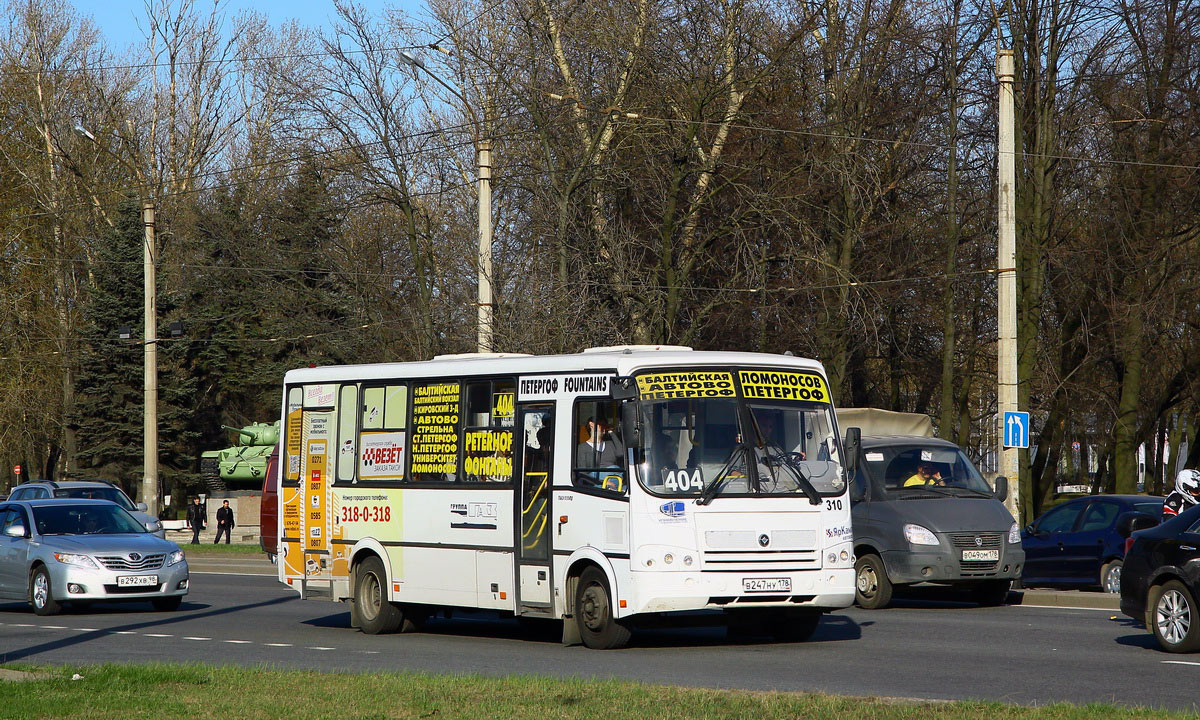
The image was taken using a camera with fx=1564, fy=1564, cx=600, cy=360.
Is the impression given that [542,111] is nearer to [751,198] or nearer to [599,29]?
[599,29]

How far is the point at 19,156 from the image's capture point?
199 ft

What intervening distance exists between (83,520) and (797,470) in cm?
1095

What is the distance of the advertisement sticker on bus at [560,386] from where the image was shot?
14.4 m

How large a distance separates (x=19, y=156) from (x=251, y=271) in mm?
9971

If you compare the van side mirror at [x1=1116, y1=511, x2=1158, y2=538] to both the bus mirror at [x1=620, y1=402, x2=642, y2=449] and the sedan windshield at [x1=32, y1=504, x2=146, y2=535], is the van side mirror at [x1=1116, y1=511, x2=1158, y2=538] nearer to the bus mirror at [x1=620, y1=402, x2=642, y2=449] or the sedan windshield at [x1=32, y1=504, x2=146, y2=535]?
the bus mirror at [x1=620, y1=402, x2=642, y2=449]

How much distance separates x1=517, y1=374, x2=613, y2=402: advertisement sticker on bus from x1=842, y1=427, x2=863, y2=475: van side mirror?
7.52ft

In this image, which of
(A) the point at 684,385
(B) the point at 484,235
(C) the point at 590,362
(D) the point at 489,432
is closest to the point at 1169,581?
(A) the point at 684,385

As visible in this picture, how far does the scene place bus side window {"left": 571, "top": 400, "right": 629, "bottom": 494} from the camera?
46.0 ft

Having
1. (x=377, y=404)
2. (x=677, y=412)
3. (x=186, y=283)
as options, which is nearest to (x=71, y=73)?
(x=186, y=283)

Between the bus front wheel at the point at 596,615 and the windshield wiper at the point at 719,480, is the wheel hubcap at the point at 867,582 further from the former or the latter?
the bus front wheel at the point at 596,615

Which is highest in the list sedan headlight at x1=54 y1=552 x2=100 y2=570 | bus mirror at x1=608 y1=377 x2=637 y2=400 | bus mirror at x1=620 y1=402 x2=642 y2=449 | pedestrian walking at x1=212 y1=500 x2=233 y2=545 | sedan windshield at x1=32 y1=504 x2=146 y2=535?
bus mirror at x1=608 y1=377 x2=637 y2=400

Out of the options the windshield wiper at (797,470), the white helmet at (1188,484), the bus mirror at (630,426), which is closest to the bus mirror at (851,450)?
the windshield wiper at (797,470)

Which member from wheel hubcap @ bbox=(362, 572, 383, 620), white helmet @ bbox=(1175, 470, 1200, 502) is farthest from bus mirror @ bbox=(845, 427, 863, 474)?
wheel hubcap @ bbox=(362, 572, 383, 620)

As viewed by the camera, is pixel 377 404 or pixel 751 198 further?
pixel 751 198
